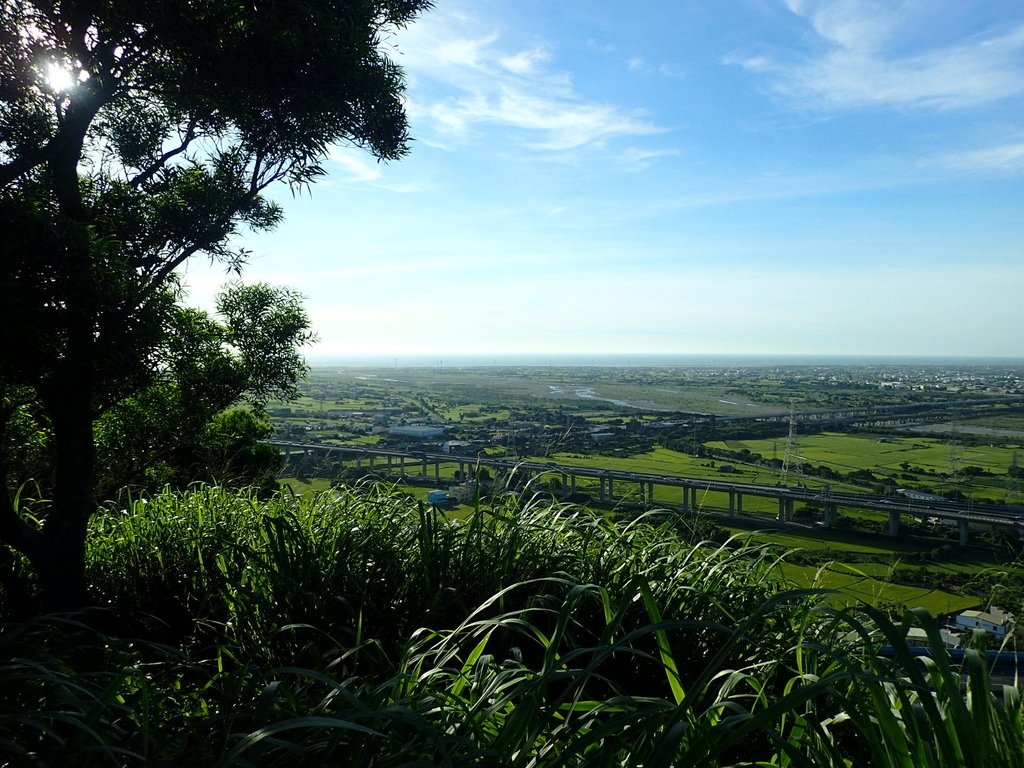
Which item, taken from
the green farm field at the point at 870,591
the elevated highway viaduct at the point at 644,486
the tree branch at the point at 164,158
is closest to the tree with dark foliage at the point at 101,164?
the tree branch at the point at 164,158

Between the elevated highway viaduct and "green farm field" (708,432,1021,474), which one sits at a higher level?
the elevated highway viaduct

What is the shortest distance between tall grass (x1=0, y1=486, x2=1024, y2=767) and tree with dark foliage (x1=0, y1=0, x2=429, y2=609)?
0.78 meters

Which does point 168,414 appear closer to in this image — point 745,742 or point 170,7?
point 170,7

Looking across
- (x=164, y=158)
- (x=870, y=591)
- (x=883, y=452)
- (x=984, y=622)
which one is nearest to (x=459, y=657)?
(x=870, y=591)

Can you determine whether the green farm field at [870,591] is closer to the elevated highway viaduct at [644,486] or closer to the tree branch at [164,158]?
the elevated highway viaduct at [644,486]

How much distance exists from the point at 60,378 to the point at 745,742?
12.0 feet

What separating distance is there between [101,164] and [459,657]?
495 centimetres

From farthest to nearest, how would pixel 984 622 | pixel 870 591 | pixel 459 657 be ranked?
pixel 870 591 → pixel 984 622 → pixel 459 657

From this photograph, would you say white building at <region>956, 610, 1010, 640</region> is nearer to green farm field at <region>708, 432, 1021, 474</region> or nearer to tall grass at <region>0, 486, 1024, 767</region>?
tall grass at <region>0, 486, 1024, 767</region>

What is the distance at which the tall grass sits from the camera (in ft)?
4.35

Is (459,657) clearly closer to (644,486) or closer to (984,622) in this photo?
(984,622)

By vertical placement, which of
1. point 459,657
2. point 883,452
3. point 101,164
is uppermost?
point 101,164

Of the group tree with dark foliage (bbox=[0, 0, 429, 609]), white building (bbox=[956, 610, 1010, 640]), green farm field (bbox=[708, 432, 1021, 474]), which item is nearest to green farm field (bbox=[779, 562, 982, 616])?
white building (bbox=[956, 610, 1010, 640])

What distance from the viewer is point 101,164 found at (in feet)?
16.0
